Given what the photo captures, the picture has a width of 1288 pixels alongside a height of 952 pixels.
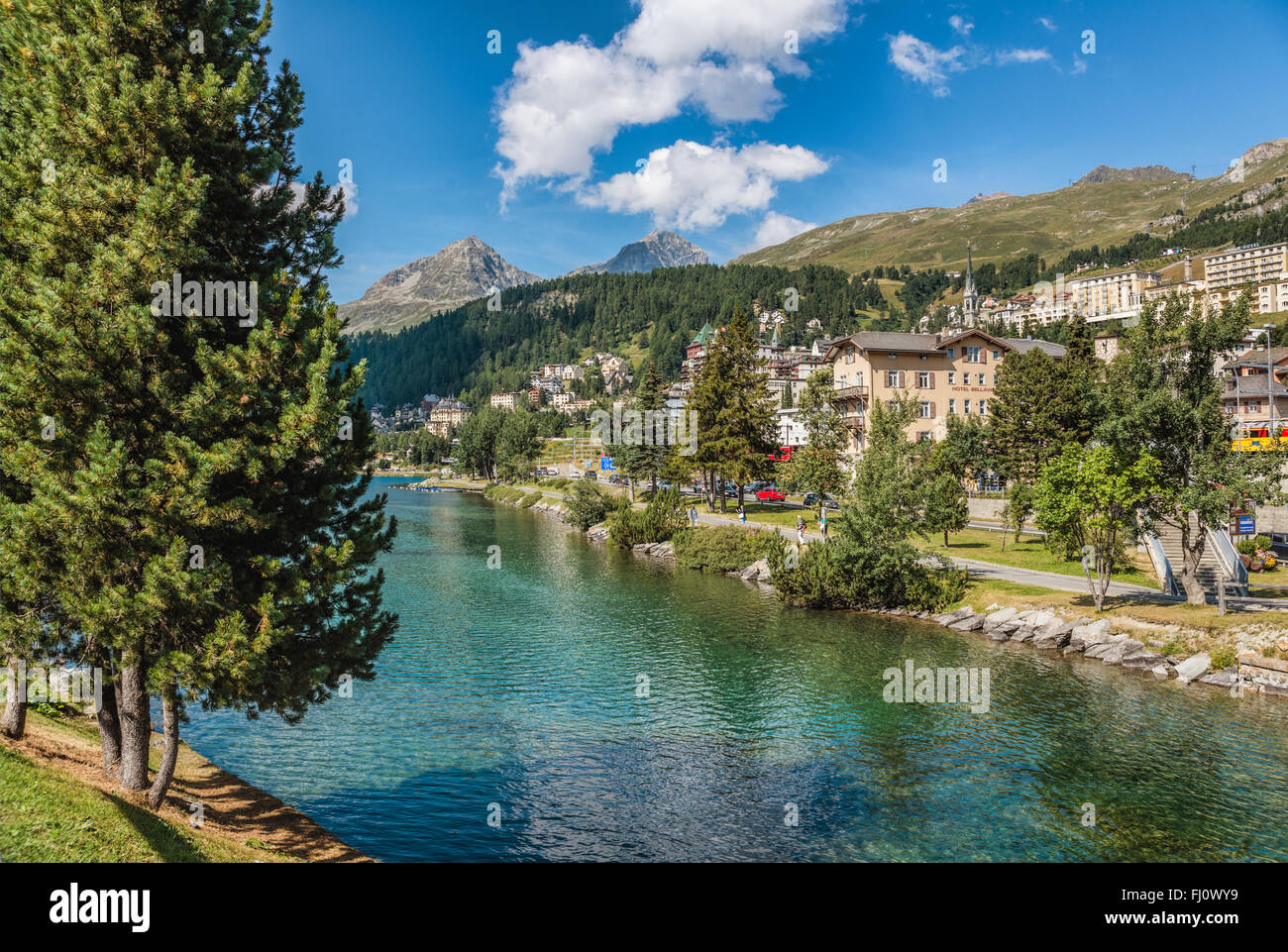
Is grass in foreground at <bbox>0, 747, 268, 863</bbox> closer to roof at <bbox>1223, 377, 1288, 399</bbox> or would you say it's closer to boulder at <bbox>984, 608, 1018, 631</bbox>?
boulder at <bbox>984, 608, 1018, 631</bbox>

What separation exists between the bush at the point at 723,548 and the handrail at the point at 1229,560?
964 inches

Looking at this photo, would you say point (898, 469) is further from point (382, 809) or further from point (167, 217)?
point (167, 217)

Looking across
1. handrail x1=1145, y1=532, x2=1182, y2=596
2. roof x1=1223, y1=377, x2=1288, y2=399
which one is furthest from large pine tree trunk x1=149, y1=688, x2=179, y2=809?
roof x1=1223, y1=377, x2=1288, y2=399

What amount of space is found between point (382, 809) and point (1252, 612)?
110ft

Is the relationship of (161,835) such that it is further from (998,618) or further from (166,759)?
(998,618)

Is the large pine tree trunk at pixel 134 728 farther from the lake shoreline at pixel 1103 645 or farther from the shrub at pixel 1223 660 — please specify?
the shrub at pixel 1223 660

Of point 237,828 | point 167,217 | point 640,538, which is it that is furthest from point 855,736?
point 640,538

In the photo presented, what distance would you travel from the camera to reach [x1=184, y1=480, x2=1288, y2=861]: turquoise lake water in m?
17.4

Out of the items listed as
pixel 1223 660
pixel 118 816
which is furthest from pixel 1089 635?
pixel 118 816

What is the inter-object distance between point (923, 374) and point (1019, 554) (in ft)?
108

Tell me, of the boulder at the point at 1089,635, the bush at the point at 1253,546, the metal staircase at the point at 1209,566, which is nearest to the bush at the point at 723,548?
the boulder at the point at 1089,635

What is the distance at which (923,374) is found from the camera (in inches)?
3004

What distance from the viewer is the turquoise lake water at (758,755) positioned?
1739cm

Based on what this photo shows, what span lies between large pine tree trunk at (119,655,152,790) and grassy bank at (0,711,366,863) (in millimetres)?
351
